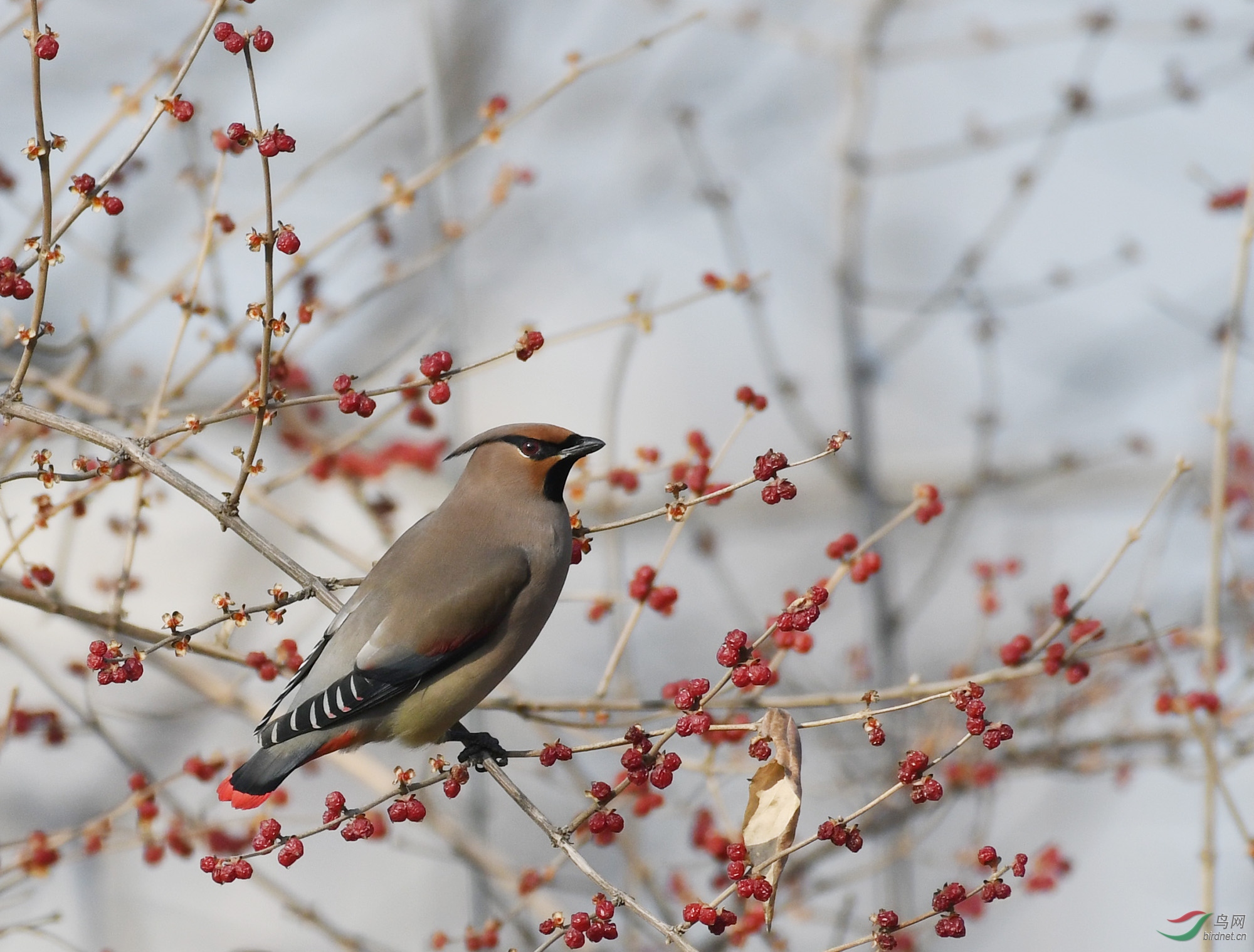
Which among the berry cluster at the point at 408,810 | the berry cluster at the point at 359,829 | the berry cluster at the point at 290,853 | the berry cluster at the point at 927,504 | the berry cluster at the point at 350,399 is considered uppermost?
the berry cluster at the point at 927,504

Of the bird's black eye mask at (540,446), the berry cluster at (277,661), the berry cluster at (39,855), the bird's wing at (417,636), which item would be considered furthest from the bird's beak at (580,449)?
the berry cluster at (39,855)

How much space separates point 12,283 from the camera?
2701 mm

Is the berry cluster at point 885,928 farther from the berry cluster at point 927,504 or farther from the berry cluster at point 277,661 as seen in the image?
the berry cluster at point 277,661

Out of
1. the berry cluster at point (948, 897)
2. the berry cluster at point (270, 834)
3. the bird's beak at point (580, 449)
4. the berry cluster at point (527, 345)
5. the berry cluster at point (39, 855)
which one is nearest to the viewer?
the berry cluster at point (948, 897)

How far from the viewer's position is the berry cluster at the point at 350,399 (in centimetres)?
270

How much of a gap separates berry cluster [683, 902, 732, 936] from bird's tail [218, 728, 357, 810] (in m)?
1.14

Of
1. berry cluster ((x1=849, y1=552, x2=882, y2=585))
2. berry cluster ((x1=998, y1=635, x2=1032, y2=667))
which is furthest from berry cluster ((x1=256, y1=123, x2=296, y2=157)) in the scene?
berry cluster ((x1=998, y1=635, x2=1032, y2=667))

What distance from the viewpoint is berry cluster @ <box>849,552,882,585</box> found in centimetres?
335

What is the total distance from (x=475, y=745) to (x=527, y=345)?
50.4 inches

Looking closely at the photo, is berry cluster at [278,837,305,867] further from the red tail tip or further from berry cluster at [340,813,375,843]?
the red tail tip

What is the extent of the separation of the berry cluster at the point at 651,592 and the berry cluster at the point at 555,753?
0.76 meters

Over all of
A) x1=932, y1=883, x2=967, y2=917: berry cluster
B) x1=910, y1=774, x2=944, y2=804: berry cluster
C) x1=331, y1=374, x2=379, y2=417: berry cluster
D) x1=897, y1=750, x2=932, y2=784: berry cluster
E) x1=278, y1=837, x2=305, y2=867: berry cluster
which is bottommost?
x1=932, y1=883, x2=967, y2=917: berry cluster

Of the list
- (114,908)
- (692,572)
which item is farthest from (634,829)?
(692,572)

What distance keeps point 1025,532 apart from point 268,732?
6.25 meters
